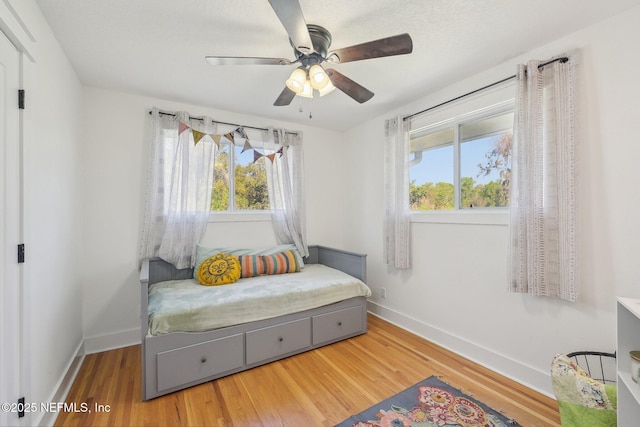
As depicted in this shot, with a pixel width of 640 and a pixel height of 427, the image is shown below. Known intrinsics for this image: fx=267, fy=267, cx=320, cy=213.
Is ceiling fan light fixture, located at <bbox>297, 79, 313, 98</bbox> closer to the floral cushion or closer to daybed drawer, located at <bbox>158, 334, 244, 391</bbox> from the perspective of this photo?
daybed drawer, located at <bbox>158, 334, 244, 391</bbox>

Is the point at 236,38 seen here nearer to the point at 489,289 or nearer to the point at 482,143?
the point at 482,143

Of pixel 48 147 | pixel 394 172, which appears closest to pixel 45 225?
pixel 48 147

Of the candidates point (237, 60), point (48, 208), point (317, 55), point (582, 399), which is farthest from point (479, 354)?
point (48, 208)

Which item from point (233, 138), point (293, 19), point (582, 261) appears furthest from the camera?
point (233, 138)

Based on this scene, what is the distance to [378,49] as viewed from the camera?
146cm

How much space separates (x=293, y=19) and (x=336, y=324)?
2433 millimetres

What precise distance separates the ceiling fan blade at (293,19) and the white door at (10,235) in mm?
1261

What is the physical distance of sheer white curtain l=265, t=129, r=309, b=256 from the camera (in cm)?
332

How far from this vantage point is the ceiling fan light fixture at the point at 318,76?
1.59 metres

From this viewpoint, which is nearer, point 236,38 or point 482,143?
point 236,38

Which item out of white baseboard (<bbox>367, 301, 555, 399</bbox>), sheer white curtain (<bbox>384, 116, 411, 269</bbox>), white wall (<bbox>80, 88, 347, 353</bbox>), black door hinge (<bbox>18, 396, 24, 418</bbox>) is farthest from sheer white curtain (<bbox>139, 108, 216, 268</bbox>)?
white baseboard (<bbox>367, 301, 555, 399</bbox>)

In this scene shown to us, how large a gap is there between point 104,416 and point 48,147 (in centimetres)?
171

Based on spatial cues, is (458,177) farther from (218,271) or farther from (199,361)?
(199,361)

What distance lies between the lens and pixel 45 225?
5.29 feet
